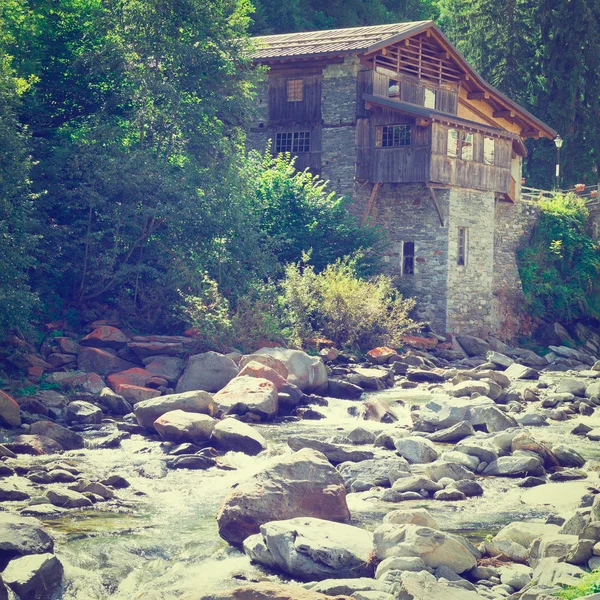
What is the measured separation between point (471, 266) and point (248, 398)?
52.2ft

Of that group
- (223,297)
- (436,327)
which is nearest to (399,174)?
(436,327)

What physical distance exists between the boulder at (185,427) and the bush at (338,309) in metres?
9.09

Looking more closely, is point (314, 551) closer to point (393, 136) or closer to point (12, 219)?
point (12, 219)

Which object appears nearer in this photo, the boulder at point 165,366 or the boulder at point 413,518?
the boulder at point 413,518

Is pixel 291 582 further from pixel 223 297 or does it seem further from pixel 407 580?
pixel 223 297

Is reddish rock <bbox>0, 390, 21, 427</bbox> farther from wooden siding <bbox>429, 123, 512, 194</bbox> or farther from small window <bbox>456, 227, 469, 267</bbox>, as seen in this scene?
small window <bbox>456, 227, 469, 267</bbox>

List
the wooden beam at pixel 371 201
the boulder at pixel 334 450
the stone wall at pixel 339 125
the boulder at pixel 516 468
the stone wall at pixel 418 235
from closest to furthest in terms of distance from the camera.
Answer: the boulder at pixel 516 468 < the boulder at pixel 334 450 < the stone wall at pixel 418 235 < the wooden beam at pixel 371 201 < the stone wall at pixel 339 125

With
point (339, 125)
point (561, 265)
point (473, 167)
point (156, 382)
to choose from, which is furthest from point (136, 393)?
point (561, 265)

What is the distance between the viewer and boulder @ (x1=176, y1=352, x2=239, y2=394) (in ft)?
66.5

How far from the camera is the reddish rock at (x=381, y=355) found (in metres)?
26.0

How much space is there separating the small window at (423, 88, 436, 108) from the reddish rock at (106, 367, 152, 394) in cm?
1681

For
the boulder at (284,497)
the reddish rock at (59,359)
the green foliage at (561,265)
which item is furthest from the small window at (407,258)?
the boulder at (284,497)

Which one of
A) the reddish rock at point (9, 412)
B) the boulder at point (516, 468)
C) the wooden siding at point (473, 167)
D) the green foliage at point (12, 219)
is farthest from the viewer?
the wooden siding at point (473, 167)

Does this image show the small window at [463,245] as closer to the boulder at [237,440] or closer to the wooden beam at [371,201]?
the wooden beam at [371,201]
